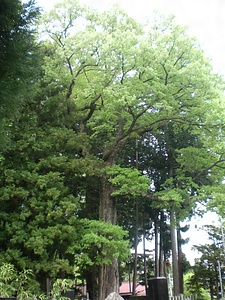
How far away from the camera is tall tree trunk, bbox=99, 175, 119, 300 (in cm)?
888

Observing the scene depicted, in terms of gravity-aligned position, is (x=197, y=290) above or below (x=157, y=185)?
below

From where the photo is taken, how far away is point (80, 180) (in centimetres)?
1085

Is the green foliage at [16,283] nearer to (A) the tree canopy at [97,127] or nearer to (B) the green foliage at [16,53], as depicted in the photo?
(A) the tree canopy at [97,127]

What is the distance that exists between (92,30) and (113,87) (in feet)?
6.43

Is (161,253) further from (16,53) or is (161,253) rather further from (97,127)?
(16,53)

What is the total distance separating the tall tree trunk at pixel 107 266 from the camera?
8.88 m

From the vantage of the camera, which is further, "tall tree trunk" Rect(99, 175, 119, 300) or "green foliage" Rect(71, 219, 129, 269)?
"tall tree trunk" Rect(99, 175, 119, 300)

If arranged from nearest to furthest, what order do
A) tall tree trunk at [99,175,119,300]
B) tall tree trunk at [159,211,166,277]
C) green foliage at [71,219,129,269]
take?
green foliage at [71,219,129,269] → tall tree trunk at [99,175,119,300] → tall tree trunk at [159,211,166,277]

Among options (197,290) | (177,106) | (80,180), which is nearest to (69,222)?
(80,180)

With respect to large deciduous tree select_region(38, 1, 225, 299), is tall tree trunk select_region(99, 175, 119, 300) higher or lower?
lower

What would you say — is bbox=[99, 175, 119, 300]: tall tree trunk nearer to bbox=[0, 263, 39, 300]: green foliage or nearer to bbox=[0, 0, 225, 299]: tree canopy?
bbox=[0, 0, 225, 299]: tree canopy

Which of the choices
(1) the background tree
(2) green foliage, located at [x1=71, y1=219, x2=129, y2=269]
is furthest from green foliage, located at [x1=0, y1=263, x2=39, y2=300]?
(1) the background tree

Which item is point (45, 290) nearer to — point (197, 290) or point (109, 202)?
point (109, 202)

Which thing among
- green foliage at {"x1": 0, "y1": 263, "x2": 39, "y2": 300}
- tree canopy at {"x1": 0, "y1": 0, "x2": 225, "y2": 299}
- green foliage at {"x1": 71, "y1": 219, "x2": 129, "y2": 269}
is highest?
tree canopy at {"x1": 0, "y1": 0, "x2": 225, "y2": 299}
